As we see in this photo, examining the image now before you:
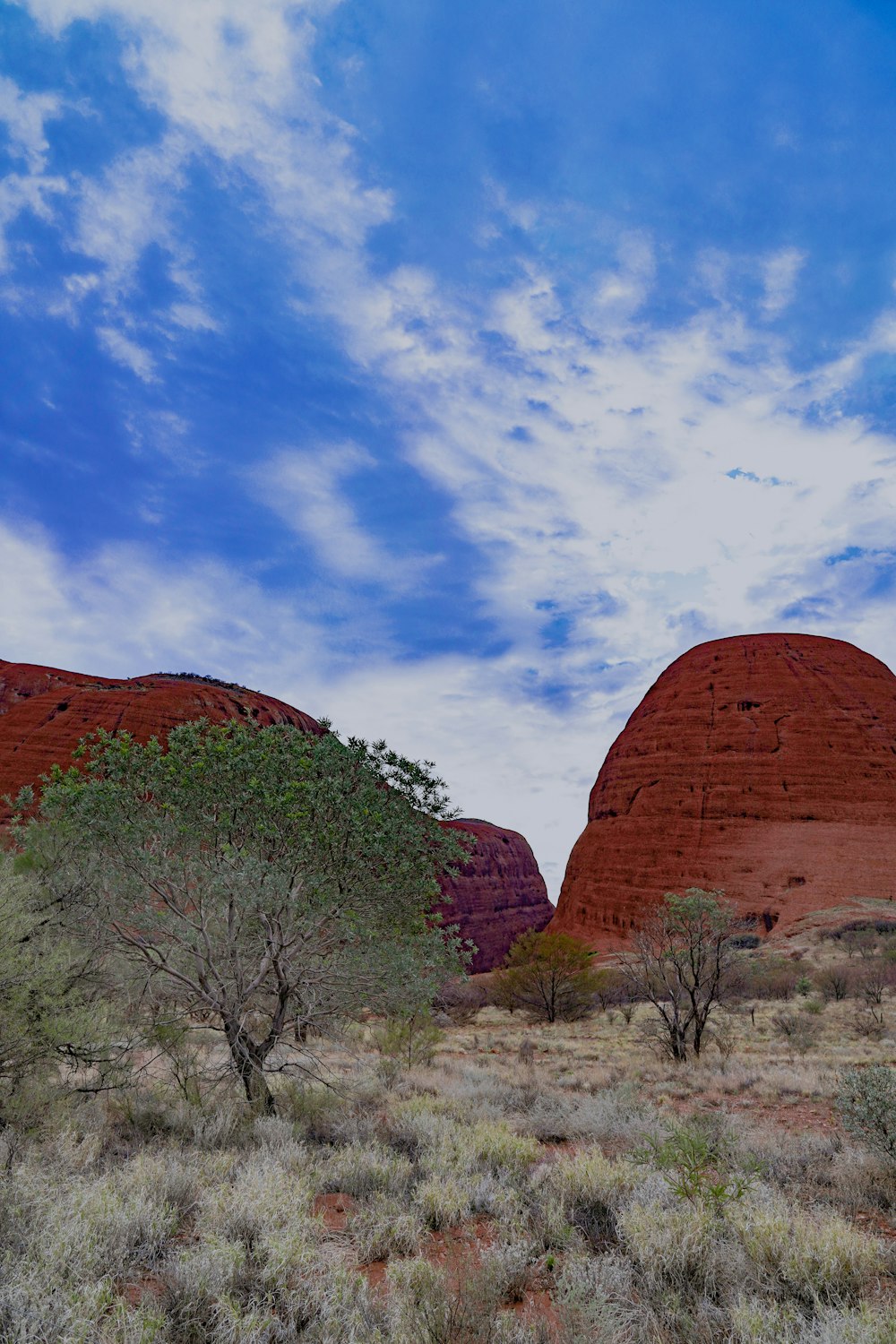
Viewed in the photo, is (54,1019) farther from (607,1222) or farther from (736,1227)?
(736,1227)

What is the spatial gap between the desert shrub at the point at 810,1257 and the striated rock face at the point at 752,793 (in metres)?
45.4

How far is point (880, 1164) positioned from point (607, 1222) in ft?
10.2

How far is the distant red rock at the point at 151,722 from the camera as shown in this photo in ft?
158

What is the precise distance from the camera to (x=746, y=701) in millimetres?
58688

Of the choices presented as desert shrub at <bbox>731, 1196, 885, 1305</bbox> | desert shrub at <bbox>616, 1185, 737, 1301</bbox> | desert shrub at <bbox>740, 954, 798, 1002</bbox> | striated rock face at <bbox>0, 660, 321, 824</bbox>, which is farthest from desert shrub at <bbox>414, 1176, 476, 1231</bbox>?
striated rock face at <bbox>0, 660, 321, 824</bbox>

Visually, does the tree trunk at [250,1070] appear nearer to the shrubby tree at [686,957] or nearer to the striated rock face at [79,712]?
the shrubby tree at [686,957]

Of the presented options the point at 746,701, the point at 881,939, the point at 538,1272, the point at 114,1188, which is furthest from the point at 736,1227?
the point at 746,701

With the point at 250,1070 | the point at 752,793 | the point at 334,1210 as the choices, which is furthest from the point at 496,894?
the point at 334,1210

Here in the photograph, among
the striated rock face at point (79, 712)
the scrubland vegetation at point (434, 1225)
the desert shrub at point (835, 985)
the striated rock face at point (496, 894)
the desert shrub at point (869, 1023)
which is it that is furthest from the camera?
the striated rock face at point (496, 894)

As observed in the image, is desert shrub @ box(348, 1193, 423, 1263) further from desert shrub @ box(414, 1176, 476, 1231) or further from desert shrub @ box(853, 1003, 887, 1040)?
desert shrub @ box(853, 1003, 887, 1040)

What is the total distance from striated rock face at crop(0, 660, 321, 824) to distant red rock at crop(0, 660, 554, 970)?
71 millimetres

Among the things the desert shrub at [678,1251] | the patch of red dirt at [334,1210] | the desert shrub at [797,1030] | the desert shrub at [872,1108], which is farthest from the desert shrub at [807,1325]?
the desert shrub at [797,1030]

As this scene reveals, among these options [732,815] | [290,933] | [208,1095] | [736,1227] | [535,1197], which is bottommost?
[208,1095]

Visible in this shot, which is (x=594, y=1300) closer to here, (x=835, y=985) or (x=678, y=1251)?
(x=678, y=1251)
